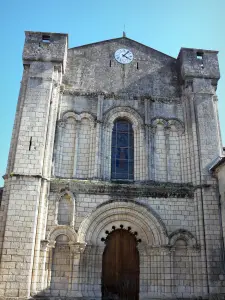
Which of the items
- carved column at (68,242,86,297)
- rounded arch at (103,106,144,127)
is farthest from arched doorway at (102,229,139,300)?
rounded arch at (103,106,144,127)

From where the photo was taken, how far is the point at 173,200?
40.3ft

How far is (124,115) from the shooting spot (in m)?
13.8

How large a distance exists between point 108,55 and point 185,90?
385 cm

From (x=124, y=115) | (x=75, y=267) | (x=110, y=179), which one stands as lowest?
(x=75, y=267)

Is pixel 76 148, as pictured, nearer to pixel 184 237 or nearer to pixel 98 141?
pixel 98 141

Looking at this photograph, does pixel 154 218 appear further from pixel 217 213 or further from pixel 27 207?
pixel 27 207

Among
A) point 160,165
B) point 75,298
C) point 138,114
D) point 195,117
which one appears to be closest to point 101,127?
point 138,114

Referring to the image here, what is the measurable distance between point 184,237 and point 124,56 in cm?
842

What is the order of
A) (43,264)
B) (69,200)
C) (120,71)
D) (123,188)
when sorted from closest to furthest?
(43,264) → (69,200) → (123,188) → (120,71)

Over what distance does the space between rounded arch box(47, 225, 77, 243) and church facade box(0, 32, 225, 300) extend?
3 cm

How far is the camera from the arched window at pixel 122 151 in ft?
42.5

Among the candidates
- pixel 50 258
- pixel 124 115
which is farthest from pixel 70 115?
pixel 50 258

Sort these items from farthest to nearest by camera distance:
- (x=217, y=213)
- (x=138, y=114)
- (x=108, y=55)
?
(x=108, y=55) → (x=138, y=114) → (x=217, y=213)

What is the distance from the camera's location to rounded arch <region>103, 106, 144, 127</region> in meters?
13.6
